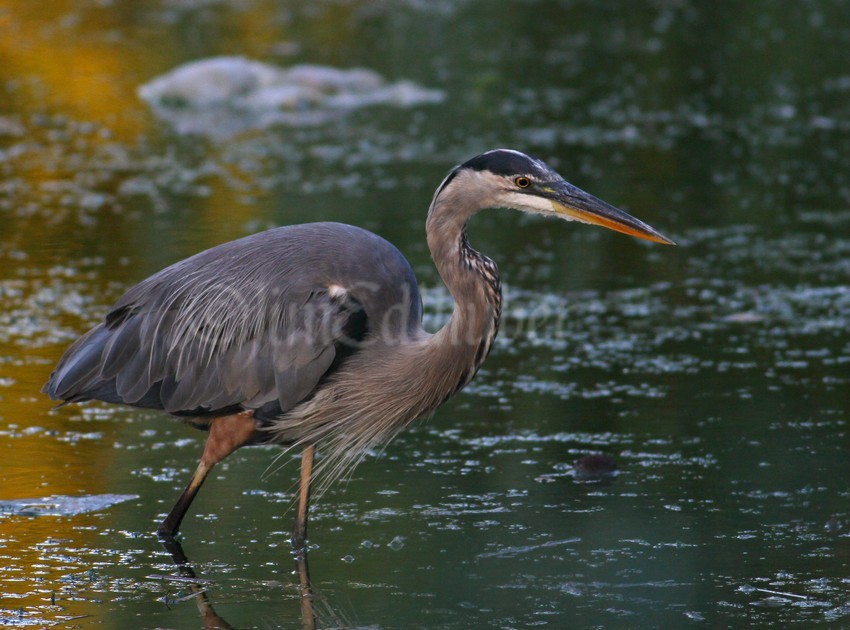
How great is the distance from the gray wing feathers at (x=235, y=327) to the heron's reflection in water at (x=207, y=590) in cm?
54

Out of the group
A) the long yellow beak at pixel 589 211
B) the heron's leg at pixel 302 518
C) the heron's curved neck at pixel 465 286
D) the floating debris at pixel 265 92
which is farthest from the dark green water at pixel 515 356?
the long yellow beak at pixel 589 211

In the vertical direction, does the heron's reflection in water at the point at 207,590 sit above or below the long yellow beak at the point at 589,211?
below

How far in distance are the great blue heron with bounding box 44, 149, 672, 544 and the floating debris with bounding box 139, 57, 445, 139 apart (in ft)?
28.8

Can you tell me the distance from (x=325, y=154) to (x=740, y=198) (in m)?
3.57

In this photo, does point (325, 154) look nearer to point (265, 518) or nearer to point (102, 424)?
point (102, 424)

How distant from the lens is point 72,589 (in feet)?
15.1

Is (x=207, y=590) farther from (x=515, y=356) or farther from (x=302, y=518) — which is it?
(x=515, y=356)

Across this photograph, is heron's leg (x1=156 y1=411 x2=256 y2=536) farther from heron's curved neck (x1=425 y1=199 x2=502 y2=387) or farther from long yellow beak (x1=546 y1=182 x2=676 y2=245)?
long yellow beak (x1=546 y1=182 x2=676 y2=245)

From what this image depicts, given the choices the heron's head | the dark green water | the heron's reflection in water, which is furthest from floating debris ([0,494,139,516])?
the heron's head

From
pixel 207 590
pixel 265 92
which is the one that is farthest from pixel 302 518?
pixel 265 92

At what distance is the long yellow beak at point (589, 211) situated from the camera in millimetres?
5000

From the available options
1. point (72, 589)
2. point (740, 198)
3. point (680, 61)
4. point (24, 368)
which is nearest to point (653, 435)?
point (72, 589)

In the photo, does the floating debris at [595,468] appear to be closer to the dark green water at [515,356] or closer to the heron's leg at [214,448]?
the dark green water at [515,356]

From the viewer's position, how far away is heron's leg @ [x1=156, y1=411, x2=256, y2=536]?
5137 millimetres
